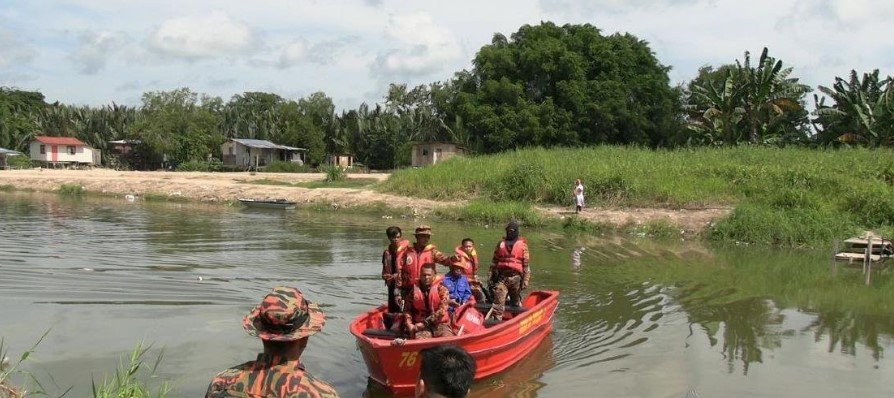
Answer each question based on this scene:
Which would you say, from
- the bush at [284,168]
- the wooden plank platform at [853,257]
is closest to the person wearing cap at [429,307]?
the wooden plank platform at [853,257]

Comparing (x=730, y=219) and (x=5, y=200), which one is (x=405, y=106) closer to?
(x=5, y=200)

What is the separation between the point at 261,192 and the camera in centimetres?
3678

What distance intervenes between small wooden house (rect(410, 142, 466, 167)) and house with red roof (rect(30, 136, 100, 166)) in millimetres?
30184

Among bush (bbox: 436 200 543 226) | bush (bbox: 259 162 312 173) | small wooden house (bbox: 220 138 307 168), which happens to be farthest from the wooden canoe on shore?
small wooden house (bbox: 220 138 307 168)

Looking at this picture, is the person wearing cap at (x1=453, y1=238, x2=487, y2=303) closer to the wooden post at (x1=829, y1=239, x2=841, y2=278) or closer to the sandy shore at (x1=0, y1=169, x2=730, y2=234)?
the wooden post at (x1=829, y1=239, x2=841, y2=278)

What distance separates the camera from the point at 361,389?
8750 millimetres

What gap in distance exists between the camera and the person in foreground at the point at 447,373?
3.39 metres

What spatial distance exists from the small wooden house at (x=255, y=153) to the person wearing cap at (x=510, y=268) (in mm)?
49842

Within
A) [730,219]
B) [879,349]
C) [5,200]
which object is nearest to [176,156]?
[5,200]

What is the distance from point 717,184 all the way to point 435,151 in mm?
26330

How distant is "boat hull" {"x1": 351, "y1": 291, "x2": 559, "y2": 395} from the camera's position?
313 inches

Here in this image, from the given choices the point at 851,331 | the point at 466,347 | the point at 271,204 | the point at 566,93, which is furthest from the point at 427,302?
the point at 566,93

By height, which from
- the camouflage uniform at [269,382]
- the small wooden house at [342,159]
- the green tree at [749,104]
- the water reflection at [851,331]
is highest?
the green tree at [749,104]

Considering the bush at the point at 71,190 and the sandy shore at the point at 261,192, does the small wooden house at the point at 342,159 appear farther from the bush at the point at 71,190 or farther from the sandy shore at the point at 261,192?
the bush at the point at 71,190
